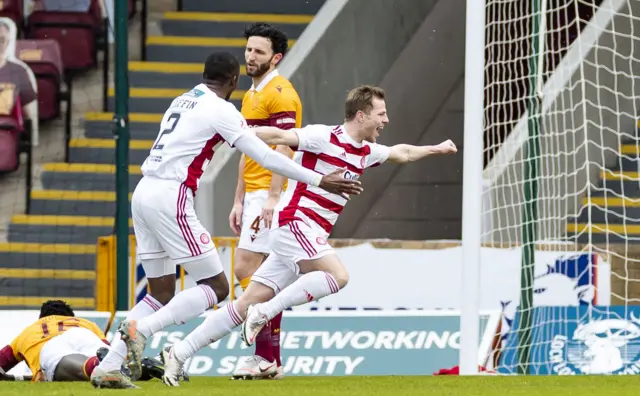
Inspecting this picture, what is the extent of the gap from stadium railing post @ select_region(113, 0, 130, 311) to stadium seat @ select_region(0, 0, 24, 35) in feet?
13.7

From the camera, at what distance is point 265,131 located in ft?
25.8

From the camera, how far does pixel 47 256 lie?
13.1 m

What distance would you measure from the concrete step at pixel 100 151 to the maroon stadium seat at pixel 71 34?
0.89 metres

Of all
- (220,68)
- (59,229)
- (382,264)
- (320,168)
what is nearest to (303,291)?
(320,168)

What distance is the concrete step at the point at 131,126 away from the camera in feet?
46.1

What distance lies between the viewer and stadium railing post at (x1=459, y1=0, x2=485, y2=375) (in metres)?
8.86

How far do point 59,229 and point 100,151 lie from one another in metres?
0.95

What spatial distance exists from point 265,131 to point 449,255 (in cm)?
380


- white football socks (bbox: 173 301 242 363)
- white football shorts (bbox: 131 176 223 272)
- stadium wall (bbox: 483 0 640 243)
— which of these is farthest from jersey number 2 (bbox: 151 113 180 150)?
stadium wall (bbox: 483 0 640 243)

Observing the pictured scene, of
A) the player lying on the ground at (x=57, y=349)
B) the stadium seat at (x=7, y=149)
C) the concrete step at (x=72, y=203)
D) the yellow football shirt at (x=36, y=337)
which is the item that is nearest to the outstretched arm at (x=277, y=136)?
the player lying on the ground at (x=57, y=349)

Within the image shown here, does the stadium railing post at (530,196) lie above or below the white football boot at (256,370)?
above

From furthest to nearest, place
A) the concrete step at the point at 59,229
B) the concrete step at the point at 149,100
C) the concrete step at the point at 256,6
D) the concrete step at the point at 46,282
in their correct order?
the concrete step at the point at 256,6, the concrete step at the point at 149,100, the concrete step at the point at 59,229, the concrete step at the point at 46,282

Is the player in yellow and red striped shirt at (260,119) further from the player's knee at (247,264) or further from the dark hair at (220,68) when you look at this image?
the dark hair at (220,68)

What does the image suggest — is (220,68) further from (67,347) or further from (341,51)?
(341,51)
